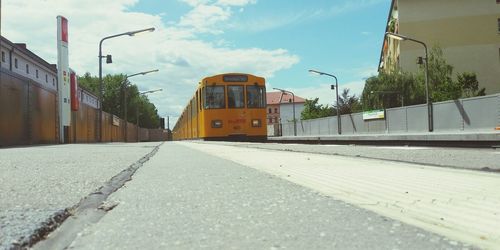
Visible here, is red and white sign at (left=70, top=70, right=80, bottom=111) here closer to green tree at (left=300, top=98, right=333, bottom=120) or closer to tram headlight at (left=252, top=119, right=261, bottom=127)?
tram headlight at (left=252, top=119, right=261, bottom=127)

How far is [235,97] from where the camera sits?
25.2 meters

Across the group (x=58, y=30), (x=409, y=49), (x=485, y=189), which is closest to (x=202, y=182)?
(x=485, y=189)

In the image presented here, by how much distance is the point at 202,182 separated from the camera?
5531mm

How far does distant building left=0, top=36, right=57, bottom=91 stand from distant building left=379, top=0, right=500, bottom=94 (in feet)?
129

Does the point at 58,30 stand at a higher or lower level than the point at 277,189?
higher

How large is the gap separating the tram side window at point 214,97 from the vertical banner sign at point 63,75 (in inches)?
323

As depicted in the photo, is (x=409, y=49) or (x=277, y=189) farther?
(x=409, y=49)

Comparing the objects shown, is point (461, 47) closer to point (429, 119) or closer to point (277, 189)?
point (429, 119)

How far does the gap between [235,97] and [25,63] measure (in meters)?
38.6

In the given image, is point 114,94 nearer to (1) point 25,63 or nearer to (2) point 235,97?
(1) point 25,63

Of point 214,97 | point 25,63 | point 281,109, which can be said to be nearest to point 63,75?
point 214,97

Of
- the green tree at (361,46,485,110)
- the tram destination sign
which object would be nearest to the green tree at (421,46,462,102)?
the green tree at (361,46,485,110)

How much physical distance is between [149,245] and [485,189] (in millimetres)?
3204

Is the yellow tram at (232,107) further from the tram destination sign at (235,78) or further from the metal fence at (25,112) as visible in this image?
the metal fence at (25,112)
